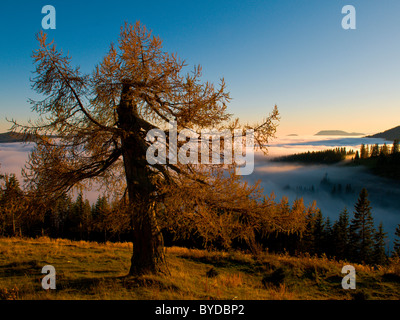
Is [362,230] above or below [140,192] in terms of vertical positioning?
below

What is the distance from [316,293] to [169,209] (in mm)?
6279

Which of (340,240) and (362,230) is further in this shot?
(362,230)

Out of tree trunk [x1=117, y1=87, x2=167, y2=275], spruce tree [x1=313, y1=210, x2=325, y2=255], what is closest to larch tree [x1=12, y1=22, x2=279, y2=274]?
tree trunk [x1=117, y1=87, x2=167, y2=275]

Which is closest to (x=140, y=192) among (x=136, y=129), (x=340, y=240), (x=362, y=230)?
(x=136, y=129)

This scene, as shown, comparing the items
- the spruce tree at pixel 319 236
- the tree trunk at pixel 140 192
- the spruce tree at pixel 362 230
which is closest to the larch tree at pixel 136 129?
the tree trunk at pixel 140 192

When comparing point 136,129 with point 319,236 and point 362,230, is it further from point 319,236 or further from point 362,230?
point 362,230

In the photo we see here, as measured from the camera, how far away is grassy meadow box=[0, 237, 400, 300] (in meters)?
6.70

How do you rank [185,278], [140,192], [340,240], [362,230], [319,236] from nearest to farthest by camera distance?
1. [140,192]
2. [185,278]
3. [340,240]
4. [319,236]
5. [362,230]

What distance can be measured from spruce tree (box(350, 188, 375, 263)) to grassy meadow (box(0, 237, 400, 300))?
49432mm

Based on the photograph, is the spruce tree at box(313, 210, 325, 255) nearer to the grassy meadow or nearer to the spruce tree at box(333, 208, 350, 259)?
the spruce tree at box(333, 208, 350, 259)

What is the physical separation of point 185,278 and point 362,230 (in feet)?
192

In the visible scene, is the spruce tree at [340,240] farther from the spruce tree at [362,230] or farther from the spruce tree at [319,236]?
the spruce tree at [319,236]

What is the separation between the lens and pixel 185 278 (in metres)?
8.54

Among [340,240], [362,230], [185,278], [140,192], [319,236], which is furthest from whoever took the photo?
[362,230]
